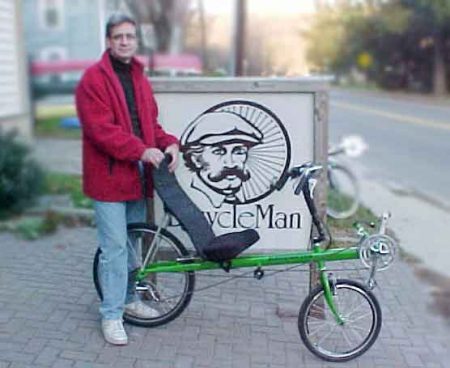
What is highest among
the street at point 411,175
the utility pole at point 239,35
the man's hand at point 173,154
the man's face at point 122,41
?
the utility pole at point 239,35

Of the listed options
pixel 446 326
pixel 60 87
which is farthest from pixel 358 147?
pixel 60 87

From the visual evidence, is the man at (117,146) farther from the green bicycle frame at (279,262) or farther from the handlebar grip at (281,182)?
the handlebar grip at (281,182)

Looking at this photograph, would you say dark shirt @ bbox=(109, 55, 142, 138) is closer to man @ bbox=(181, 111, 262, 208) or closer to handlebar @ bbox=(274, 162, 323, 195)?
man @ bbox=(181, 111, 262, 208)

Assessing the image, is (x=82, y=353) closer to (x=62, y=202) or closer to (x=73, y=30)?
(x=62, y=202)

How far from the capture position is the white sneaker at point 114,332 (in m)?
3.71

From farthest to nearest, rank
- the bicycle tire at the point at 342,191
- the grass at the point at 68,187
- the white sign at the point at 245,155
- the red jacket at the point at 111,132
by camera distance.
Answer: the bicycle tire at the point at 342,191 < the grass at the point at 68,187 < the white sign at the point at 245,155 < the red jacket at the point at 111,132

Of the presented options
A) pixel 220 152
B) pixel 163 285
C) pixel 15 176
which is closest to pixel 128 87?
pixel 220 152

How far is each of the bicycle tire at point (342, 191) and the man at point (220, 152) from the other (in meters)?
3.19

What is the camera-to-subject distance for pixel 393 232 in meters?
6.75

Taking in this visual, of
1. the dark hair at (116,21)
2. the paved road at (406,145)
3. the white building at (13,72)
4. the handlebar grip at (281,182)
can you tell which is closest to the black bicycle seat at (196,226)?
the handlebar grip at (281,182)

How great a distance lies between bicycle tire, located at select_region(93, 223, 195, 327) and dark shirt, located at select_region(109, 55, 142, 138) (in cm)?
66

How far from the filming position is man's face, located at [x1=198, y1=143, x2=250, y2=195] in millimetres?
3975

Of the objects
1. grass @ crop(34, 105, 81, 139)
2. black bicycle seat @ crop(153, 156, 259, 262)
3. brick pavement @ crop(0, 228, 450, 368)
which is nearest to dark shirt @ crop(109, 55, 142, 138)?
black bicycle seat @ crop(153, 156, 259, 262)

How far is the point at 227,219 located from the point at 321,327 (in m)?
0.90
